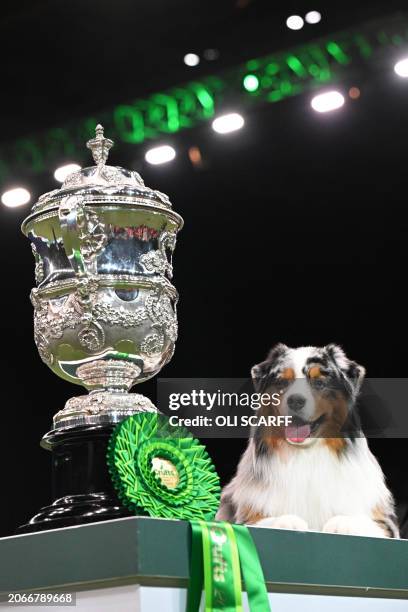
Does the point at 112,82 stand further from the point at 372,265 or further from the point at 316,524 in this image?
the point at 316,524

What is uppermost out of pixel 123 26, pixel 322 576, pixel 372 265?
pixel 123 26

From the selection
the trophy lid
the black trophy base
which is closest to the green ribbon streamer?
the black trophy base

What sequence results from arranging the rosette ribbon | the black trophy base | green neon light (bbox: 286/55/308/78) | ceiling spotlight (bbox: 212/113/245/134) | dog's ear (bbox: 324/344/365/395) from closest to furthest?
the rosette ribbon → the black trophy base → dog's ear (bbox: 324/344/365/395) → green neon light (bbox: 286/55/308/78) → ceiling spotlight (bbox: 212/113/245/134)

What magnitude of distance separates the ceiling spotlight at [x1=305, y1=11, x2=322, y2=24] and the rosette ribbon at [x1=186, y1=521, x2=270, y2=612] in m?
1.97

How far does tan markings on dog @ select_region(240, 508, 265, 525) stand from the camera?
227cm

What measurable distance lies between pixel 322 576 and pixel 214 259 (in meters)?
1.98

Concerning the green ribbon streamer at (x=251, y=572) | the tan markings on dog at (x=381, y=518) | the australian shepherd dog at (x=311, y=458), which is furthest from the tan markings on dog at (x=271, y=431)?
the green ribbon streamer at (x=251, y=572)

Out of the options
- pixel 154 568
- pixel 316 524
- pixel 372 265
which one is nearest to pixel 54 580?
pixel 154 568

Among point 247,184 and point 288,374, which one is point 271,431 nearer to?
point 288,374

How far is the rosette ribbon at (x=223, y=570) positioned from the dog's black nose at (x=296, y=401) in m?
1.28

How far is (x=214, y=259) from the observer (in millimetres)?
3158

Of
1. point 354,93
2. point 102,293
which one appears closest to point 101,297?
point 102,293

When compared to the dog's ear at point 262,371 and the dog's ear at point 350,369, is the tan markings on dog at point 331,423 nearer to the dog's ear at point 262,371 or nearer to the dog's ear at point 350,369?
the dog's ear at point 350,369

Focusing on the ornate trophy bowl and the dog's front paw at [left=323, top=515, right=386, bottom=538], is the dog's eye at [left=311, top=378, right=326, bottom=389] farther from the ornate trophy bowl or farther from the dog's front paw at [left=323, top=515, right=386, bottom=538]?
the ornate trophy bowl
